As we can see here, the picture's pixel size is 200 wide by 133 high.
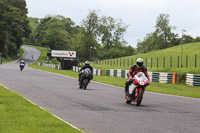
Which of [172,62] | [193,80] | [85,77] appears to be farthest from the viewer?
[172,62]

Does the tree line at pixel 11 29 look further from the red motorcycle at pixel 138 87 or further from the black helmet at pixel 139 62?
the black helmet at pixel 139 62

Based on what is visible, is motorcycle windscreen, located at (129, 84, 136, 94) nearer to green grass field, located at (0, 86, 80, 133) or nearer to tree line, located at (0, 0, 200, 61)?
green grass field, located at (0, 86, 80, 133)

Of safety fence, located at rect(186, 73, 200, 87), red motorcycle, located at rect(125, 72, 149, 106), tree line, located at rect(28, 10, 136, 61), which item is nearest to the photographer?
red motorcycle, located at rect(125, 72, 149, 106)

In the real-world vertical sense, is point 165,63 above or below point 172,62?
below

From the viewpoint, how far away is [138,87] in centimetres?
1191

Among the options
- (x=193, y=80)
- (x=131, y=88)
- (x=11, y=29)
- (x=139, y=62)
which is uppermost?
(x=11, y=29)

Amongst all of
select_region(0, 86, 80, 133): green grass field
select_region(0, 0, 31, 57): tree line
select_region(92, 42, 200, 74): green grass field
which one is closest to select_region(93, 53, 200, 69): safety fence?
select_region(92, 42, 200, 74): green grass field

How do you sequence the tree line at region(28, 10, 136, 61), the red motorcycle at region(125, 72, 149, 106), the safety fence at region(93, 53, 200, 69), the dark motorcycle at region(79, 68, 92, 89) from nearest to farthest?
the red motorcycle at region(125, 72, 149, 106) < the dark motorcycle at region(79, 68, 92, 89) < the safety fence at region(93, 53, 200, 69) < the tree line at region(28, 10, 136, 61)

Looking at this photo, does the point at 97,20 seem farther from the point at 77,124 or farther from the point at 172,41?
the point at 77,124

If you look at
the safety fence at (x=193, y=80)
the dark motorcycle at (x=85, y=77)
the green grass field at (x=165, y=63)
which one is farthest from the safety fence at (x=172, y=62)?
the dark motorcycle at (x=85, y=77)

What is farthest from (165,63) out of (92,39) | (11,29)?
(11,29)

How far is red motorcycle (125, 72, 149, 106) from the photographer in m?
11.8

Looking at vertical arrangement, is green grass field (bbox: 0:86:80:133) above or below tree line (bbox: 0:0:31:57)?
below

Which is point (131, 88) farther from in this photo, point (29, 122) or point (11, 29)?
point (11, 29)
